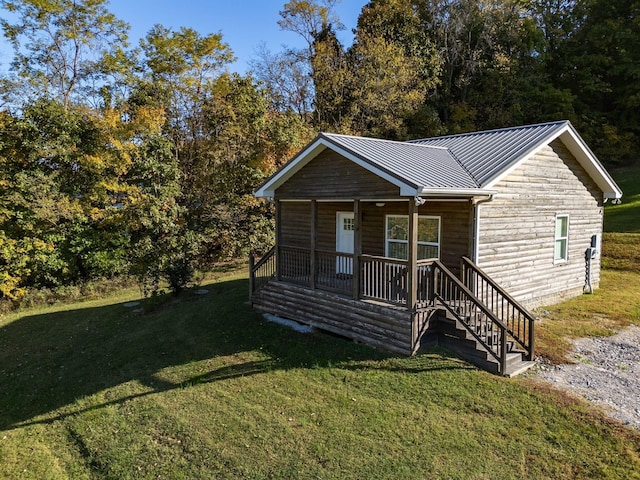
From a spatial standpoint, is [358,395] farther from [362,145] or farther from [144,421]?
[362,145]

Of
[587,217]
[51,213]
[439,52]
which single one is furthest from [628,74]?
[51,213]

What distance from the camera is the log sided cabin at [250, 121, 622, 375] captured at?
368 inches

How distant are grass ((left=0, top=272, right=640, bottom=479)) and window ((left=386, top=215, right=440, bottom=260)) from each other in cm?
304

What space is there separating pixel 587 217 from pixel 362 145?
8.51 metres

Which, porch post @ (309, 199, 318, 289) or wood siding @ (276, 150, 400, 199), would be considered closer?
wood siding @ (276, 150, 400, 199)

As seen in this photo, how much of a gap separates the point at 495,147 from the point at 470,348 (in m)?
6.44

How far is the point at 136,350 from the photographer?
454 inches

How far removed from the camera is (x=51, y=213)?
1831 centimetres

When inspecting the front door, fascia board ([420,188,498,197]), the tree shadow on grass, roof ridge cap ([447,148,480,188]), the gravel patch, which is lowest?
the tree shadow on grass

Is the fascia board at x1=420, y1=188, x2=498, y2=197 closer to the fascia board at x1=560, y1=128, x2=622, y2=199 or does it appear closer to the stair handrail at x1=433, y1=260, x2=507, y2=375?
the stair handrail at x1=433, y1=260, x2=507, y2=375

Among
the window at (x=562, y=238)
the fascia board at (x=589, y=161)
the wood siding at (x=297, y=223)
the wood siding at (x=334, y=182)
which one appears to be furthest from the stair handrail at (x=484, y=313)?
the fascia board at (x=589, y=161)

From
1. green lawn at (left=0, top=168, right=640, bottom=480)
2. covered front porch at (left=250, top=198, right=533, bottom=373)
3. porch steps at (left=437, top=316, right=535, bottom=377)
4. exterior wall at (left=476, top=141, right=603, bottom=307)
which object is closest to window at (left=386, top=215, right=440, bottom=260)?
covered front porch at (left=250, top=198, right=533, bottom=373)

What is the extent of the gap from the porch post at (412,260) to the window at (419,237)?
2160 millimetres

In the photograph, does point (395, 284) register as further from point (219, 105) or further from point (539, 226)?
point (219, 105)
